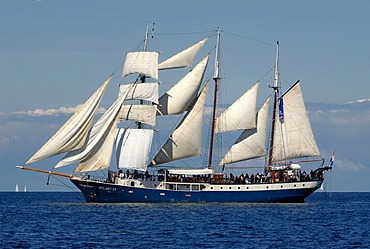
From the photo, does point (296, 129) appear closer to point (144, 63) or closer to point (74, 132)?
point (144, 63)

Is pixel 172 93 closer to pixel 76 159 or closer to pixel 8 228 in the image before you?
pixel 76 159

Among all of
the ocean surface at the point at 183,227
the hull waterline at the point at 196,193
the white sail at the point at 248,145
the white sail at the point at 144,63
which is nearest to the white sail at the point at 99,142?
the hull waterline at the point at 196,193

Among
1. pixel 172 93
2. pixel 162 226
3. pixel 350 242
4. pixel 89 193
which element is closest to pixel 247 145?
pixel 172 93

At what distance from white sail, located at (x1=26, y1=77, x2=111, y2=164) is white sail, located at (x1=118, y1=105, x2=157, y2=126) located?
779cm

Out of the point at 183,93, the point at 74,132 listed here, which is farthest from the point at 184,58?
the point at 74,132

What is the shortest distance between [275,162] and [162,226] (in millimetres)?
37697

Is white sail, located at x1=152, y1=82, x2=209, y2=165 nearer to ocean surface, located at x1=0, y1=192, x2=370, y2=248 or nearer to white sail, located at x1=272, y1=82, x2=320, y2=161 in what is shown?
ocean surface, located at x1=0, y1=192, x2=370, y2=248

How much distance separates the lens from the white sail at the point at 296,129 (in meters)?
106

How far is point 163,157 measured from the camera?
102m

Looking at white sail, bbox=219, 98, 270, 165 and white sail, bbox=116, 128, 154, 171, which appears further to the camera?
white sail, bbox=219, 98, 270, 165

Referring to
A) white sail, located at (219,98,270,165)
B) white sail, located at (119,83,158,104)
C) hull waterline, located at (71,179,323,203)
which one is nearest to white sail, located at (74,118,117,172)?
hull waterline, located at (71,179,323,203)

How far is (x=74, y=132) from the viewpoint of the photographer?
3625 inches

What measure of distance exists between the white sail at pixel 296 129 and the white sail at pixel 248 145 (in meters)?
2.86

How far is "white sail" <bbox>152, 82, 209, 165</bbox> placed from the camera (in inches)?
4011
